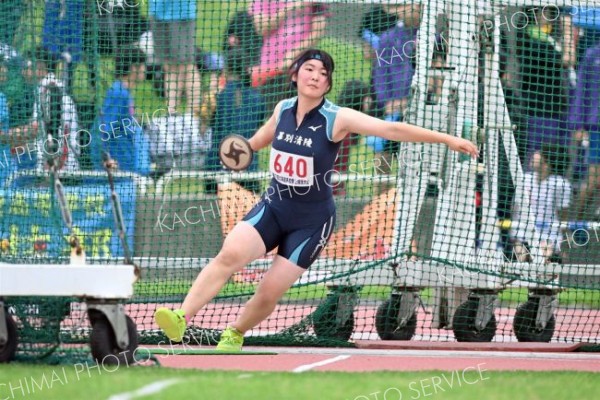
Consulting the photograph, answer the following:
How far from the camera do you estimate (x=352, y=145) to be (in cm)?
1284

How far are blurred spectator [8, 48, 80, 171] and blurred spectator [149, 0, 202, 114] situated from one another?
1286 millimetres

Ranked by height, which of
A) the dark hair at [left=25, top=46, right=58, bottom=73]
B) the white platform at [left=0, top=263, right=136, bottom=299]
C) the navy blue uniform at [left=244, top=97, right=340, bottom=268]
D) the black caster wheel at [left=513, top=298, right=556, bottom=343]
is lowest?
the black caster wheel at [left=513, top=298, right=556, bottom=343]

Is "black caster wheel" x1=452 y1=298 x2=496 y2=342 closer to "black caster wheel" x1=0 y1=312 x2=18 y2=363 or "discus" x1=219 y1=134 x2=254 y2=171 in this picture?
"discus" x1=219 y1=134 x2=254 y2=171

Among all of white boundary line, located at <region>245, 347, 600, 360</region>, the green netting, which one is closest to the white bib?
white boundary line, located at <region>245, 347, 600, 360</region>

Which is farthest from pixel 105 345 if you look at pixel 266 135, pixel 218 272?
pixel 266 135

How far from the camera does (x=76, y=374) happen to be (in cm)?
698

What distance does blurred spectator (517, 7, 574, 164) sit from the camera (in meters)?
11.5

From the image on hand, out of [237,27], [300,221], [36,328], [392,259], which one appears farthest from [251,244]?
[237,27]

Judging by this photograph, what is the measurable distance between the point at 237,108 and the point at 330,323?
238 centimetres

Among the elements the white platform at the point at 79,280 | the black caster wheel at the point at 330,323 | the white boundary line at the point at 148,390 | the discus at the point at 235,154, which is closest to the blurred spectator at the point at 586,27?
the black caster wheel at the point at 330,323

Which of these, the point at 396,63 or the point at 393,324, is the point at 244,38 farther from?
the point at 393,324

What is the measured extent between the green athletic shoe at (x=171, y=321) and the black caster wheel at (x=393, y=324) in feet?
9.74

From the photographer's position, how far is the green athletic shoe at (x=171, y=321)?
25.7 feet

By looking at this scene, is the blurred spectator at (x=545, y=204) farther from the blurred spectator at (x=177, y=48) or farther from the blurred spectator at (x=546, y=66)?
the blurred spectator at (x=177, y=48)
